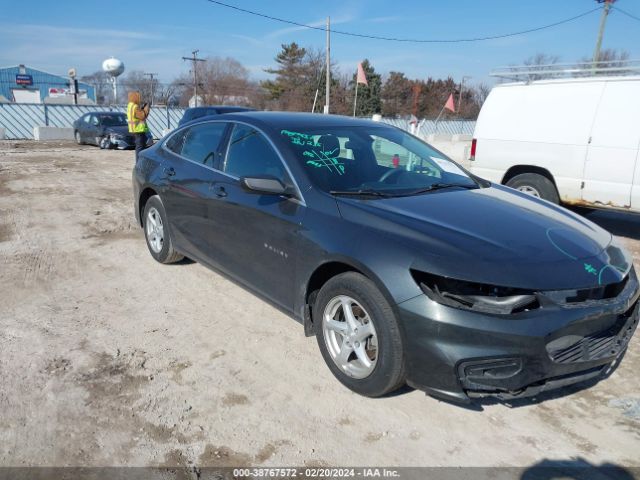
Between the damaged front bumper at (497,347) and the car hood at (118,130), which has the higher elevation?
the car hood at (118,130)

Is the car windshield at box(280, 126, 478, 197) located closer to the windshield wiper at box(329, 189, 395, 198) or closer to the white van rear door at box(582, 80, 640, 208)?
the windshield wiper at box(329, 189, 395, 198)

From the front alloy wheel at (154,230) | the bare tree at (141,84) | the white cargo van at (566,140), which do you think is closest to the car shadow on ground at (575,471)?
the front alloy wheel at (154,230)

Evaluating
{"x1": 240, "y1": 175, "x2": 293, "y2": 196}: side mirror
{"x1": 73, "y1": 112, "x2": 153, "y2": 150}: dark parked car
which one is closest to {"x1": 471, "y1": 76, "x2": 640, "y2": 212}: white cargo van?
{"x1": 240, "y1": 175, "x2": 293, "y2": 196}: side mirror

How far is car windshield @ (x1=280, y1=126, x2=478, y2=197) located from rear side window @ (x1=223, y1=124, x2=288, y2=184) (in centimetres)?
16

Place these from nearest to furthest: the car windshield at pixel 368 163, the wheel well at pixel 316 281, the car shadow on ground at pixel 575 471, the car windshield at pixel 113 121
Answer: the car shadow on ground at pixel 575 471 → the wheel well at pixel 316 281 → the car windshield at pixel 368 163 → the car windshield at pixel 113 121

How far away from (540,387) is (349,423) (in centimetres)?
101

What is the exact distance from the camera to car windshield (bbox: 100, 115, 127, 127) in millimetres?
18453

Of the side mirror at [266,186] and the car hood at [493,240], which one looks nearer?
the car hood at [493,240]

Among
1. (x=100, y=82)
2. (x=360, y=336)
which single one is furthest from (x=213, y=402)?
(x=100, y=82)

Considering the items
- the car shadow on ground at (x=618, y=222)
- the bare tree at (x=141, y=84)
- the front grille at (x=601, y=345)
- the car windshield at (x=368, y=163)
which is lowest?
the car shadow on ground at (x=618, y=222)

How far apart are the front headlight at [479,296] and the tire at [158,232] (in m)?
3.05

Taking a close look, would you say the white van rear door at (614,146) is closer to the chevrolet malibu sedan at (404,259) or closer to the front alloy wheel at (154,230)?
the chevrolet malibu sedan at (404,259)

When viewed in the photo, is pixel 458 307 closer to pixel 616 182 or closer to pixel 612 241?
pixel 612 241

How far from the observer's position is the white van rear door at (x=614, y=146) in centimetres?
622
